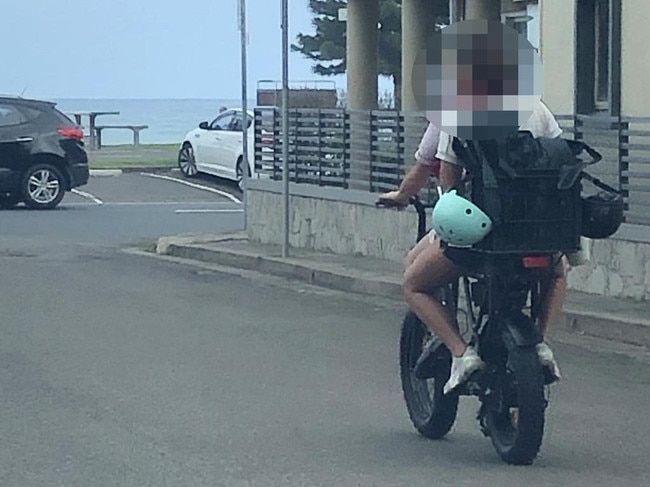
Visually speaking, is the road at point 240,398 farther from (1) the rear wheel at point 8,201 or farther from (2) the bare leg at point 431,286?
(1) the rear wheel at point 8,201

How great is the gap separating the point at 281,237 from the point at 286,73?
2349 mm

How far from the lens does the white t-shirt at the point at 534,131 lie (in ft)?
22.7

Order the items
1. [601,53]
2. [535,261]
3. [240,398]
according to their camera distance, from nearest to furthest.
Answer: [535,261] < [240,398] < [601,53]

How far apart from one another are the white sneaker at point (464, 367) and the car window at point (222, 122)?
72.1ft

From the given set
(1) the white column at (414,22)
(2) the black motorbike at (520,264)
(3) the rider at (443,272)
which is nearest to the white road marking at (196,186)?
(1) the white column at (414,22)

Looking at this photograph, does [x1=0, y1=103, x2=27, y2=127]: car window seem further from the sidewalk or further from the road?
the road

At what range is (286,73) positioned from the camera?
50.9 feet

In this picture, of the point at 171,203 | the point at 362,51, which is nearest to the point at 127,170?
the point at 171,203

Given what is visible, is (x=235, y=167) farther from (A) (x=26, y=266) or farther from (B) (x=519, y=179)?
(B) (x=519, y=179)

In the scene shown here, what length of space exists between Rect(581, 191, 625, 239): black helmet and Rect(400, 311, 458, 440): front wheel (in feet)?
3.12

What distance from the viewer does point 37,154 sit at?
76.9 ft

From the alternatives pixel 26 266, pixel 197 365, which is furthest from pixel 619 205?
pixel 26 266

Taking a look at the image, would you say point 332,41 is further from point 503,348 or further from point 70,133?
point 503,348

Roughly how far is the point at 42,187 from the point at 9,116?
45.5 inches
